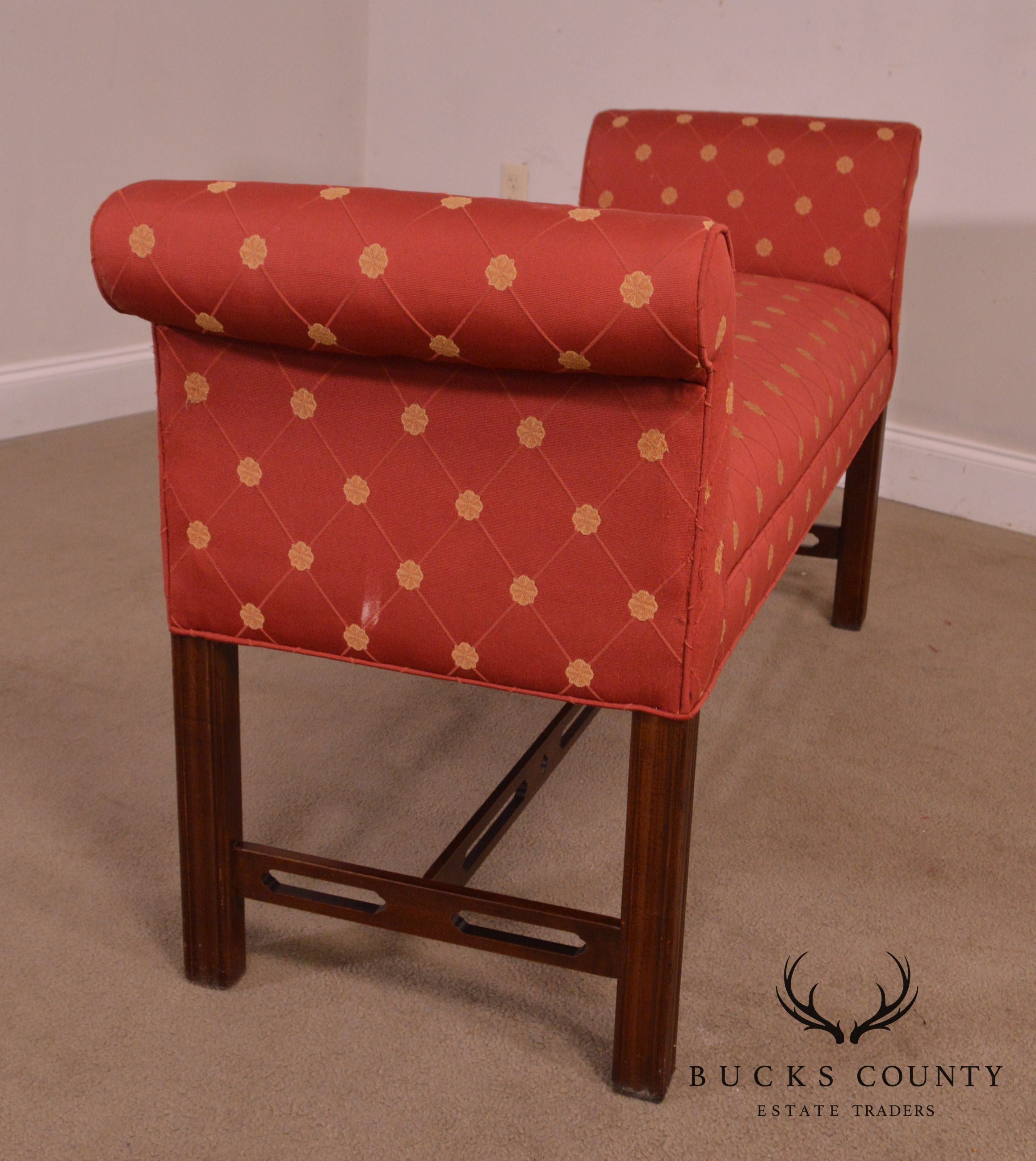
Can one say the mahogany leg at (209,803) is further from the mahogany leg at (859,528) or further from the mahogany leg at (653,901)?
the mahogany leg at (859,528)

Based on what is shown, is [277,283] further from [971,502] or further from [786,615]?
[971,502]

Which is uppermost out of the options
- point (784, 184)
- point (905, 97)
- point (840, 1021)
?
point (905, 97)

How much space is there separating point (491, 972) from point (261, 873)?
0.22 meters

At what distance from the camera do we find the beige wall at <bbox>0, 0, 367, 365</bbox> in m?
2.44

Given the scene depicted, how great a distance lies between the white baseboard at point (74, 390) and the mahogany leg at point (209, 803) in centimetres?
172

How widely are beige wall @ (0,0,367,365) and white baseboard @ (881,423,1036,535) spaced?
1.59 meters

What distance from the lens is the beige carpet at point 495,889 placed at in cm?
95

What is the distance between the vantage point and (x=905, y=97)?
2354 mm

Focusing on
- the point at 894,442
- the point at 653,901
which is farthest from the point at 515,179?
the point at 653,901

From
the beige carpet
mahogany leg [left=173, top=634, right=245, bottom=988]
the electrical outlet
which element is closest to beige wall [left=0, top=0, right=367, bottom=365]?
the electrical outlet

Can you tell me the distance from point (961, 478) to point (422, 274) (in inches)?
73.7

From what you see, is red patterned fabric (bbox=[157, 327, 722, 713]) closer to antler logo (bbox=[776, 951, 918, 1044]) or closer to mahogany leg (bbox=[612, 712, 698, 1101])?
mahogany leg (bbox=[612, 712, 698, 1101])

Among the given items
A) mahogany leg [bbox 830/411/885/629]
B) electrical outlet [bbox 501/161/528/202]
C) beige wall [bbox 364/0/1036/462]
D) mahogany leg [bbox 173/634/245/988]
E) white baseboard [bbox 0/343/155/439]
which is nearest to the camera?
mahogany leg [bbox 173/634/245/988]

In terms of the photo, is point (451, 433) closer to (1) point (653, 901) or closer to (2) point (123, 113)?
(1) point (653, 901)
